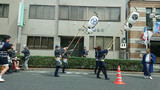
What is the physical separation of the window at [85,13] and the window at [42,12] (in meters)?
1.11

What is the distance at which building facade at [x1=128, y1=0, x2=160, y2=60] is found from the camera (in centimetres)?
1605

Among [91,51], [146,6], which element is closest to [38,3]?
[91,51]

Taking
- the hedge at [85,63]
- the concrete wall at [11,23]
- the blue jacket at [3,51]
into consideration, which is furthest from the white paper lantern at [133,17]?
the concrete wall at [11,23]

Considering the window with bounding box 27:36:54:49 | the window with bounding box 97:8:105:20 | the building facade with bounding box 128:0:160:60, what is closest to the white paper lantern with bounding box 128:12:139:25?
the window with bounding box 97:8:105:20

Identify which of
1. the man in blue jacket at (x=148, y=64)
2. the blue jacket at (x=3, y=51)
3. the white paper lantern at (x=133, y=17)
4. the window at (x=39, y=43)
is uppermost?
the white paper lantern at (x=133, y=17)

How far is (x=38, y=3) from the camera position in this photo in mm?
15094

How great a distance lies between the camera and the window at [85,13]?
1505cm

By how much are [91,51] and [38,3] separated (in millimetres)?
8731

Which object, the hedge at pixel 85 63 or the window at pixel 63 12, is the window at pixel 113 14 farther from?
the hedge at pixel 85 63

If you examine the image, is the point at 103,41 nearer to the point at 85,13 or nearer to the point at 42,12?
the point at 85,13

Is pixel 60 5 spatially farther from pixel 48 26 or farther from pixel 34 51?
pixel 34 51

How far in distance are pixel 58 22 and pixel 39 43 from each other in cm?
339

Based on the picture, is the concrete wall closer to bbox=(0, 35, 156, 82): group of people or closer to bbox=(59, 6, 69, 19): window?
bbox=(59, 6, 69, 19): window

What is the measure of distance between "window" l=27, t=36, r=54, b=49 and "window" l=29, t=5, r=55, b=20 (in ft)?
8.40
